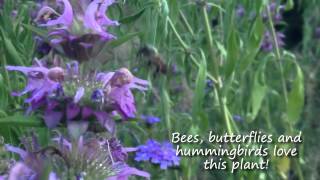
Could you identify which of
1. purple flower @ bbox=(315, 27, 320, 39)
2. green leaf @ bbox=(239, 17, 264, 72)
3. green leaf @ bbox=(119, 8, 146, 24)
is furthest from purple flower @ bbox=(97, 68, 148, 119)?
purple flower @ bbox=(315, 27, 320, 39)

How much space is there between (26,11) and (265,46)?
5.70 ft

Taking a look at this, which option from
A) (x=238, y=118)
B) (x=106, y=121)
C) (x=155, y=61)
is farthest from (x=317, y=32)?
(x=106, y=121)

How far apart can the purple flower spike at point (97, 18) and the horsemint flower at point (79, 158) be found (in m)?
0.20

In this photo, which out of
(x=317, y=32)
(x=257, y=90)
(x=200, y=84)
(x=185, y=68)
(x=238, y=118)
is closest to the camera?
(x=200, y=84)

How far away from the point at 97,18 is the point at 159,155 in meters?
0.80

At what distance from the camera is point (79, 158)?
4.27 feet

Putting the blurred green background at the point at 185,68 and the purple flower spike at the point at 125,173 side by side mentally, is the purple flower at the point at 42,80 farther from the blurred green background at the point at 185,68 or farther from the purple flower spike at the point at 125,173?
the purple flower spike at the point at 125,173

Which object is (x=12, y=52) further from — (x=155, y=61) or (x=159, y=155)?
(x=155, y=61)

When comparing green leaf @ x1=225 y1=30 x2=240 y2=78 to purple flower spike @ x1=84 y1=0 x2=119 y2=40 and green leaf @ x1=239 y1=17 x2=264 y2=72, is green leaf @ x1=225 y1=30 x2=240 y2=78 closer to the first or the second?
green leaf @ x1=239 y1=17 x2=264 y2=72

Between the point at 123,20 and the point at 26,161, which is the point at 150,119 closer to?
the point at 123,20

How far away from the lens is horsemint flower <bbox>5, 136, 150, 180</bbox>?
1247mm

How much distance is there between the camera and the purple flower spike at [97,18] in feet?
4.33

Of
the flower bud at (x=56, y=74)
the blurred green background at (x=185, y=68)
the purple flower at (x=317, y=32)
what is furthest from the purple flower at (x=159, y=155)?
the purple flower at (x=317, y=32)

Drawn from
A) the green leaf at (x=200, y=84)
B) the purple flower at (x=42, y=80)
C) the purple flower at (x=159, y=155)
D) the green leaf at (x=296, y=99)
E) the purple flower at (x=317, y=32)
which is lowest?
the purple flower at (x=317, y=32)
